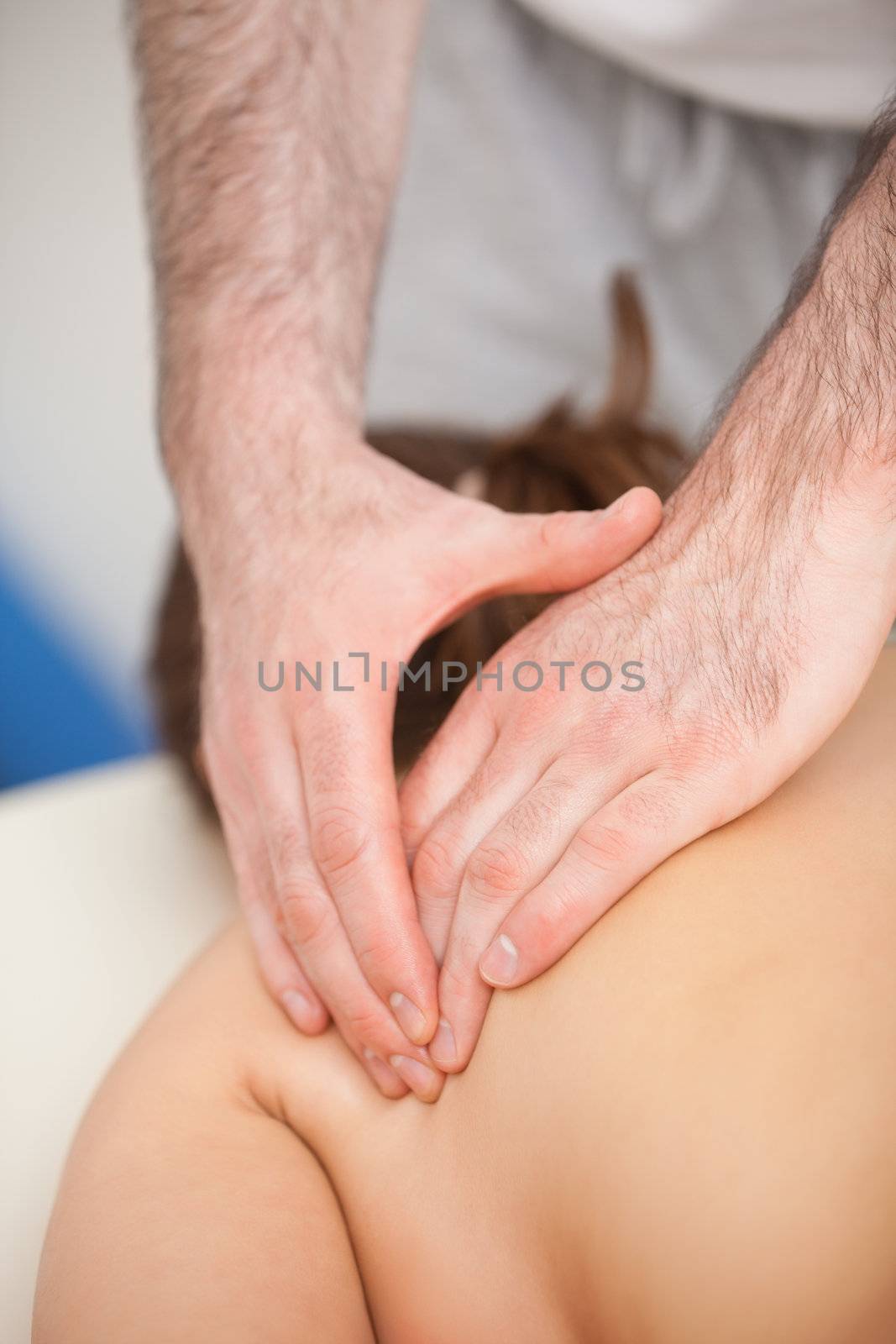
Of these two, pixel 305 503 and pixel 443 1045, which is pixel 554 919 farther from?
pixel 305 503

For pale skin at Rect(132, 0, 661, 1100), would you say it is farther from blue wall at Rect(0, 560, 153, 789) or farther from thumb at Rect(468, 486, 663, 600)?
blue wall at Rect(0, 560, 153, 789)

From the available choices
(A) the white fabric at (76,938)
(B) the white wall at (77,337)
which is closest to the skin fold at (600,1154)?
(A) the white fabric at (76,938)

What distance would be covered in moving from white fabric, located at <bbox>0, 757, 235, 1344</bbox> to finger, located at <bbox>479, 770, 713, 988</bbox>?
404 millimetres

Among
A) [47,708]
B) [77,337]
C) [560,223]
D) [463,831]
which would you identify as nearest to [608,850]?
[463,831]

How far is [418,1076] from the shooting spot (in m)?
0.65

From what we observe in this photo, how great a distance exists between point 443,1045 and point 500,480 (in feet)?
2.06

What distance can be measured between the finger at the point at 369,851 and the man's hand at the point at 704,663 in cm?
2

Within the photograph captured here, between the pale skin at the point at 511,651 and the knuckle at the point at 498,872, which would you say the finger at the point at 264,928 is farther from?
the knuckle at the point at 498,872

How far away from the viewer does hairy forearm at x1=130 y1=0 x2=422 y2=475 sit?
3.34 ft

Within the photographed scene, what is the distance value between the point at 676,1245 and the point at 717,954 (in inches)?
5.1

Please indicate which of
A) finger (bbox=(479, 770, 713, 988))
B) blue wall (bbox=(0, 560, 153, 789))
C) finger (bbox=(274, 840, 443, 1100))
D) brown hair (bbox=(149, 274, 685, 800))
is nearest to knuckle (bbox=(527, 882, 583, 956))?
finger (bbox=(479, 770, 713, 988))

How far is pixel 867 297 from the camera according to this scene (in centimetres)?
68

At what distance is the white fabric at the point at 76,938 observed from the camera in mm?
793

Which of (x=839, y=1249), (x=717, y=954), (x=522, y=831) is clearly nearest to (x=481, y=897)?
(x=522, y=831)
